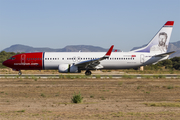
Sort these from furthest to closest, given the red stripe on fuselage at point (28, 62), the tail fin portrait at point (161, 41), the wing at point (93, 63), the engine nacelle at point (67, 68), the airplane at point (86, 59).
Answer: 1. the tail fin portrait at point (161, 41)
2. the red stripe on fuselage at point (28, 62)
3. the airplane at point (86, 59)
4. the engine nacelle at point (67, 68)
5. the wing at point (93, 63)

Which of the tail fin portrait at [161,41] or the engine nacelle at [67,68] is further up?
the tail fin portrait at [161,41]

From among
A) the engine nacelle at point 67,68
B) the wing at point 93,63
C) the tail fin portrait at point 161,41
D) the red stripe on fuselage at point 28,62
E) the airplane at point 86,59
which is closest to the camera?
the wing at point 93,63

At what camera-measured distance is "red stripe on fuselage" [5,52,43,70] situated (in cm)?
3353

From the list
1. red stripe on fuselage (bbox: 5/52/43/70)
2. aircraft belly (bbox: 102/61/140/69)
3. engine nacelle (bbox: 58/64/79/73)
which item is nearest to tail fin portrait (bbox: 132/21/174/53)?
aircraft belly (bbox: 102/61/140/69)

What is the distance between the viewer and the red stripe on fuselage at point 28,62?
33.5 meters

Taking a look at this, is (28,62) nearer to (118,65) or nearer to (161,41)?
(118,65)

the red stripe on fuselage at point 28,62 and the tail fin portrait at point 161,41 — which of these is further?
the tail fin portrait at point 161,41

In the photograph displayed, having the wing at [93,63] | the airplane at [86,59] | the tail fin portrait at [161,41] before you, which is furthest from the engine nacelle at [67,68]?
the tail fin portrait at [161,41]

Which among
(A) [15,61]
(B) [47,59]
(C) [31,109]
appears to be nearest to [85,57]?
(B) [47,59]

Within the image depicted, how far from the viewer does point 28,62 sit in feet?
111

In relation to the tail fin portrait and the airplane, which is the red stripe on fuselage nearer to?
the airplane

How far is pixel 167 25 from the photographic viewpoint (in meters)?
34.7

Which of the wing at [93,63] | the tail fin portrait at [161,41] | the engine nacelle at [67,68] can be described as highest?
the tail fin portrait at [161,41]

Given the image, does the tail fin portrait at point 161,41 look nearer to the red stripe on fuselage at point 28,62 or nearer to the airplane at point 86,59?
the airplane at point 86,59
